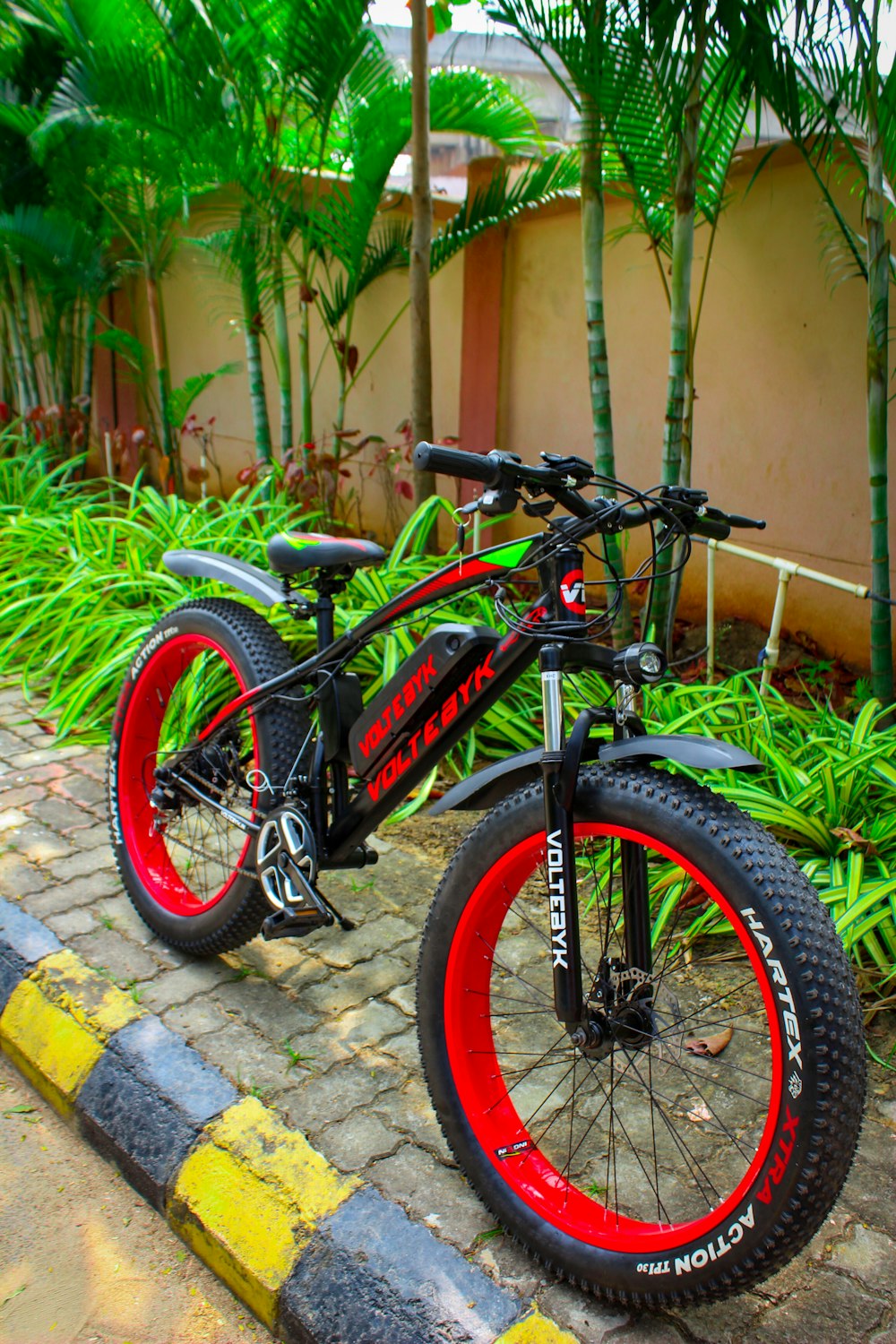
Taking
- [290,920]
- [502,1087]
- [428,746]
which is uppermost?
[428,746]

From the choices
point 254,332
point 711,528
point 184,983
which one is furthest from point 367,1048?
point 254,332

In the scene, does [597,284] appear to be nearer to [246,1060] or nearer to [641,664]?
[641,664]

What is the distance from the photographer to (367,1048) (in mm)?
2570

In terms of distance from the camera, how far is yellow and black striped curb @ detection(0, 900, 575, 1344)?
1857mm

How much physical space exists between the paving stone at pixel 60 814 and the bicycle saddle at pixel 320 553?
5.29 ft

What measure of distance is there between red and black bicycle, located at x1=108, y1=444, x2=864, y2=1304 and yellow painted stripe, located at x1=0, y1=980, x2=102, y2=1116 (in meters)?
0.35

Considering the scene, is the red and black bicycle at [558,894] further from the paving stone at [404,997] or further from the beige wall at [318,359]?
the beige wall at [318,359]

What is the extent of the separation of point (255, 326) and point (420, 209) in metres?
1.77

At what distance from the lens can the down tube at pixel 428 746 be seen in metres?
2.04

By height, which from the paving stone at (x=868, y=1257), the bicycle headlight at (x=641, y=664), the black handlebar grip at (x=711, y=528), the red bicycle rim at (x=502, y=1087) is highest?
the black handlebar grip at (x=711, y=528)

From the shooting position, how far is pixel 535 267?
5945 millimetres

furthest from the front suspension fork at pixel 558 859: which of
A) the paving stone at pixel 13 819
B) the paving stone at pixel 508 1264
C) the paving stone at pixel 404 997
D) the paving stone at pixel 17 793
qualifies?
the paving stone at pixel 17 793

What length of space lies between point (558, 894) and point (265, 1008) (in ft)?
3.83

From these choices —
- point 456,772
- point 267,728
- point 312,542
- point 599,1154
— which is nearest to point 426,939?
point 599,1154
